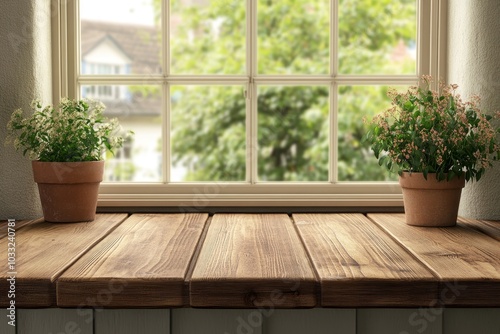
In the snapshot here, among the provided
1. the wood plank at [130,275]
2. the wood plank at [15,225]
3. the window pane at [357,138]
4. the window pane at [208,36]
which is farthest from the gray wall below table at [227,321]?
the window pane at [208,36]

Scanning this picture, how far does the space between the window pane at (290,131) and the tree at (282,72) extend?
0.02 m

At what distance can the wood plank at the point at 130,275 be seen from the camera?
167 centimetres

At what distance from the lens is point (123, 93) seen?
1510cm

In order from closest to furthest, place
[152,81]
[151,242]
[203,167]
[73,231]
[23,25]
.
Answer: [151,242] < [73,231] < [23,25] < [152,81] < [203,167]

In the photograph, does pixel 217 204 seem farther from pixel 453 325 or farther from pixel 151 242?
pixel 453 325

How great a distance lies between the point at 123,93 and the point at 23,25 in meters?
12.7

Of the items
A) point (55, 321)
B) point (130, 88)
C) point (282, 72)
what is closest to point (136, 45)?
point (130, 88)

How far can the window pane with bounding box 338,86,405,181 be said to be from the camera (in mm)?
12461

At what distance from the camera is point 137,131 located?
14203mm

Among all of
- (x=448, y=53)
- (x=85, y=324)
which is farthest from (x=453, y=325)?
(x=448, y=53)

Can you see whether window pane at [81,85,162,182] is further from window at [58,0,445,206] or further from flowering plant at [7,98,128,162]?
flowering plant at [7,98,128,162]


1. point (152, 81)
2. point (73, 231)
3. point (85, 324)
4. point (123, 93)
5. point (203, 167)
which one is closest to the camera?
point (85, 324)

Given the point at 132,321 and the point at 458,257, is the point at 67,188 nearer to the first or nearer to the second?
the point at 132,321

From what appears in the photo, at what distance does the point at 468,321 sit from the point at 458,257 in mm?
179
